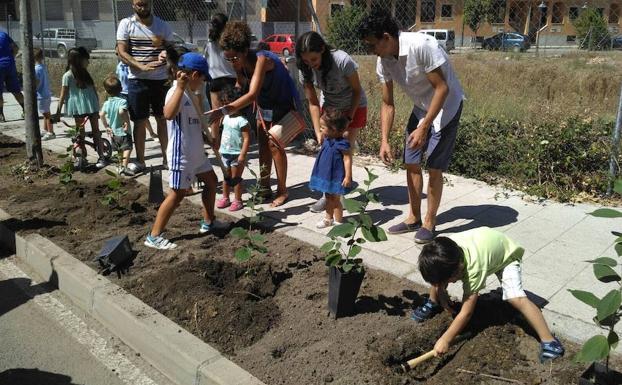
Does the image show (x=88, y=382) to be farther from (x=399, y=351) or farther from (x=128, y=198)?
(x=128, y=198)

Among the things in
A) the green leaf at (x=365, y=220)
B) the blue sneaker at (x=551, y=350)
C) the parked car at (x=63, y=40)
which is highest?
the parked car at (x=63, y=40)

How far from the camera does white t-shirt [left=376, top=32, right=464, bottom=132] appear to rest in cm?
429

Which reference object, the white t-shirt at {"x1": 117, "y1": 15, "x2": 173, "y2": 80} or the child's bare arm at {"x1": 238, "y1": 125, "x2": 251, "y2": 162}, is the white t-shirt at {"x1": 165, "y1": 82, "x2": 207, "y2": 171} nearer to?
the child's bare arm at {"x1": 238, "y1": 125, "x2": 251, "y2": 162}

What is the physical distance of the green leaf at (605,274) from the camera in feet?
8.30

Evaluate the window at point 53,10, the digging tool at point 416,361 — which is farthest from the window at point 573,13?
the window at point 53,10

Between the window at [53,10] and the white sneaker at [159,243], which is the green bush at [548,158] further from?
the window at [53,10]

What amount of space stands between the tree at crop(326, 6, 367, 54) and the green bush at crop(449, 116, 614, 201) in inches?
210

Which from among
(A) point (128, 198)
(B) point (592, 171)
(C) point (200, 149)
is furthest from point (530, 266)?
(A) point (128, 198)

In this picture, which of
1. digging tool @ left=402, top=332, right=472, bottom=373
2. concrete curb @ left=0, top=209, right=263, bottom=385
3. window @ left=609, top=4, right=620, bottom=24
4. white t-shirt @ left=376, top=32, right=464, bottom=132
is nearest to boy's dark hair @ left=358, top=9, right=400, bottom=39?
white t-shirt @ left=376, top=32, right=464, bottom=132

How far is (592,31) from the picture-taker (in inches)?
617

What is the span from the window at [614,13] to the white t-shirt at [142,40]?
1397 centimetres

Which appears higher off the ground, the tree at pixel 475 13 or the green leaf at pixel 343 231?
the tree at pixel 475 13

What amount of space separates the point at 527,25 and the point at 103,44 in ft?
87.8

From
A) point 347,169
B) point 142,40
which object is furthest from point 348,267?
point 142,40
